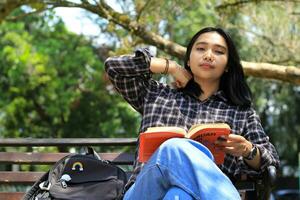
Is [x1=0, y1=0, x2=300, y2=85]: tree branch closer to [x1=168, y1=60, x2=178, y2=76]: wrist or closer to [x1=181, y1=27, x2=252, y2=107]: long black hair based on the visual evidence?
[x1=181, y1=27, x2=252, y2=107]: long black hair

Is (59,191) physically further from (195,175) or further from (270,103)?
(270,103)

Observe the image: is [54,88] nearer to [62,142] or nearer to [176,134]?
[62,142]

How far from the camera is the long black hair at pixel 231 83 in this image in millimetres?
2764

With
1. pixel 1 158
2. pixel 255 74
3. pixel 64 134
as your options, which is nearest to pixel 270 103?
pixel 64 134

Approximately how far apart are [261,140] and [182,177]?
83cm

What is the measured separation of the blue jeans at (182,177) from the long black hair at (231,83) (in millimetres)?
784

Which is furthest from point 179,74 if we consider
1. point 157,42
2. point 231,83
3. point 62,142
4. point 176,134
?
point 157,42

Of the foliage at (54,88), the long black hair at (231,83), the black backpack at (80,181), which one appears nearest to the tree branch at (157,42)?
the long black hair at (231,83)

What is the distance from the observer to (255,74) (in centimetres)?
562

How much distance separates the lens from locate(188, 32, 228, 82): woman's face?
2.74 m

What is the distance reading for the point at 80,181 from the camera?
7.94 feet

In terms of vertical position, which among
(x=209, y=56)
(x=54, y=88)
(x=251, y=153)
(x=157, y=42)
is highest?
(x=209, y=56)

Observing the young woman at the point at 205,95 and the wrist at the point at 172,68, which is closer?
the young woman at the point at 205,95

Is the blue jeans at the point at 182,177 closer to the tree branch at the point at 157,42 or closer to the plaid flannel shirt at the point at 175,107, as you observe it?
the plaid flannel shirt at the point at 175,107
